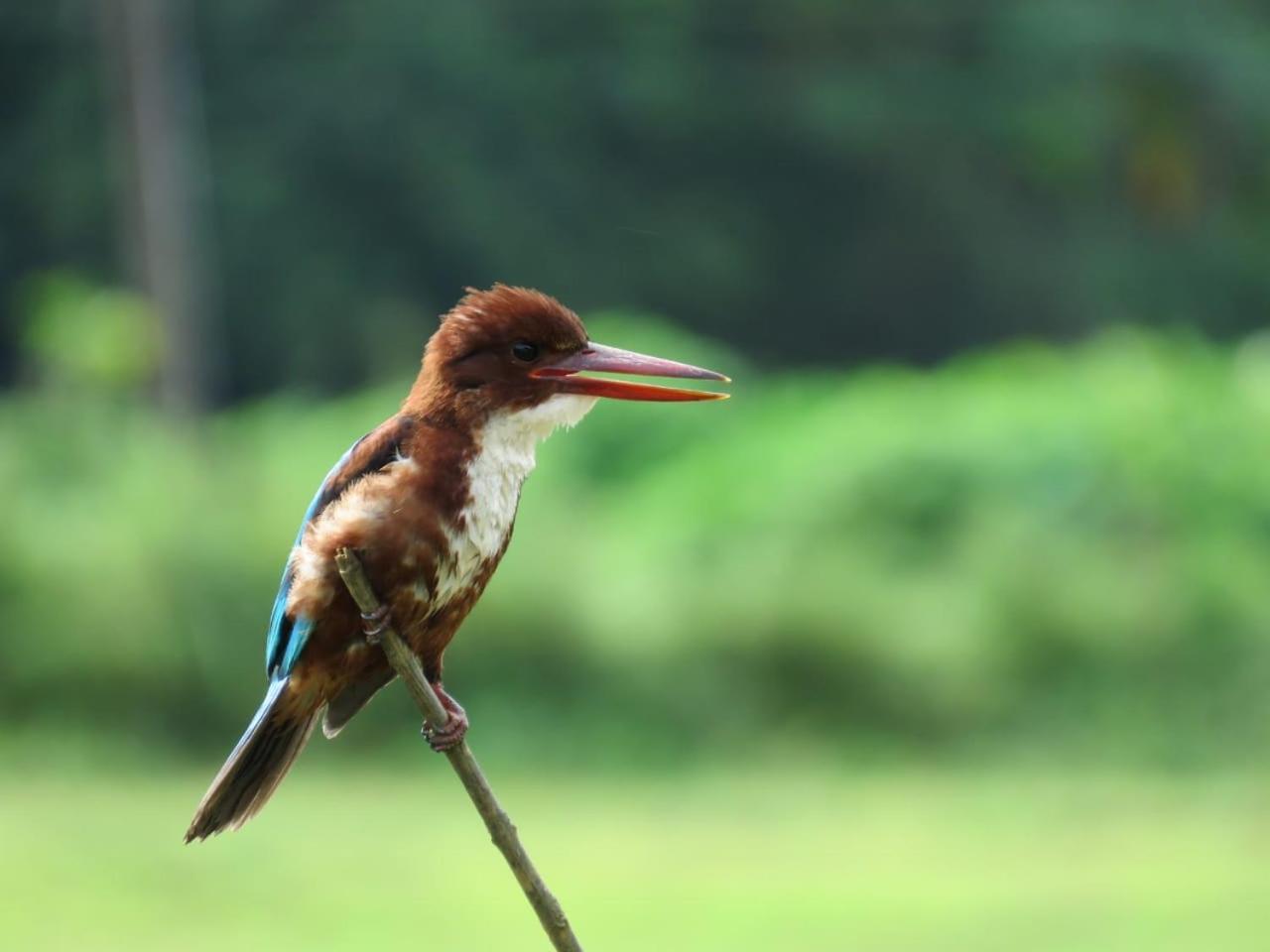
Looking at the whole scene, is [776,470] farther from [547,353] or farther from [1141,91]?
[1141,91]

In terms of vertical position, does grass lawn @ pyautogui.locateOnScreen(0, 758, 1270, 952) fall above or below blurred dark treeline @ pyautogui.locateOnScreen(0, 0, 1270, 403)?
below

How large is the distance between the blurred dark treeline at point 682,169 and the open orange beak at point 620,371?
15.7 meters

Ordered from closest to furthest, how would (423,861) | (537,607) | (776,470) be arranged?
(423,861) < (537,607) < (776,470)

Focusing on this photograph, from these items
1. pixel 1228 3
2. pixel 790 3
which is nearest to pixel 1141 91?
pixel 1228 3

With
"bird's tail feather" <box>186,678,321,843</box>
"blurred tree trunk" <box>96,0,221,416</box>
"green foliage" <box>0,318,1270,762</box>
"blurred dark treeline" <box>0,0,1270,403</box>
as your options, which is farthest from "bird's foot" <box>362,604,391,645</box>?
"blurred dark treeline" <box>0,0,1270,403</box>

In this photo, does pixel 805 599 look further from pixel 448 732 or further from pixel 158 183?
pixel 158 183

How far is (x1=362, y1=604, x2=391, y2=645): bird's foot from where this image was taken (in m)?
2.13

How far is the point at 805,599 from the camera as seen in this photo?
27.2 ft

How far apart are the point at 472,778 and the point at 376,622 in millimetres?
197

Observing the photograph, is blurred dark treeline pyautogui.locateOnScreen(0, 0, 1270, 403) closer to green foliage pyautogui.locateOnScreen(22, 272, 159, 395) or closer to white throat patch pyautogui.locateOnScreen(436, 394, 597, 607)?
green foliage pyautogui.locateOnScreen(22, 272, 159, 395)

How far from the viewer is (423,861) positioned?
23.1 ft

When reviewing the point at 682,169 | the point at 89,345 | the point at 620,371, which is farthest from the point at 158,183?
the point at 620,371

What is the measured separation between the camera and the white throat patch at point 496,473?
217cm

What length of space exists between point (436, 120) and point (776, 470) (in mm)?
11882
